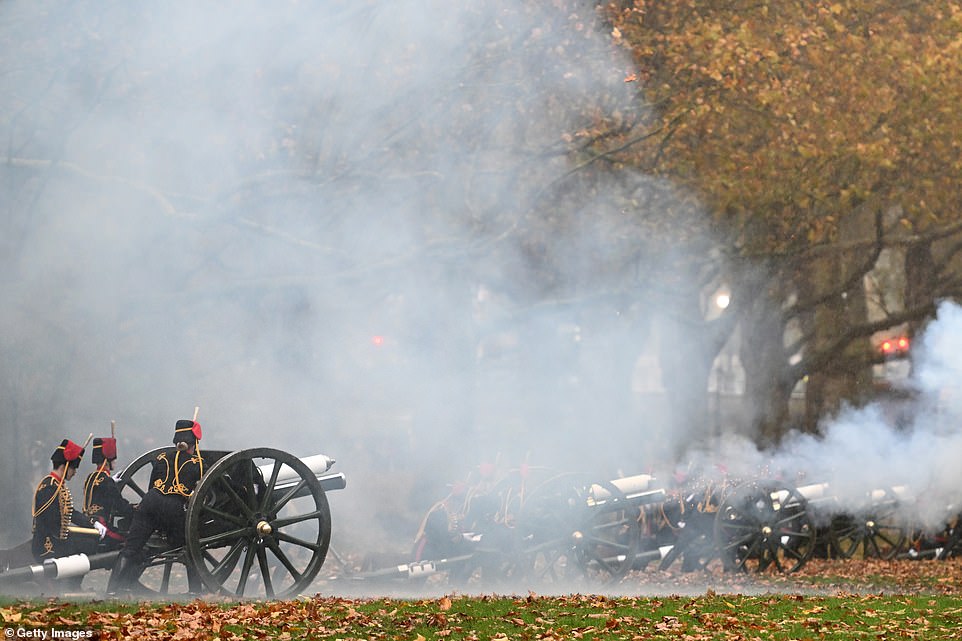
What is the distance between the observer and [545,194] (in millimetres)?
18062

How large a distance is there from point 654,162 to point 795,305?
5373mm

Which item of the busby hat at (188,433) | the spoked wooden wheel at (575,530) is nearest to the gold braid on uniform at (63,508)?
the busby hat at (188,433)

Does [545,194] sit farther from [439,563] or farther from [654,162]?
[439,563]

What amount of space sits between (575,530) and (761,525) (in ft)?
10.5

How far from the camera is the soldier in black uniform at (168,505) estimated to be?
10.1m

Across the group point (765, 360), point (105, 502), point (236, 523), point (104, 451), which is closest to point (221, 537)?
point (236, 523)

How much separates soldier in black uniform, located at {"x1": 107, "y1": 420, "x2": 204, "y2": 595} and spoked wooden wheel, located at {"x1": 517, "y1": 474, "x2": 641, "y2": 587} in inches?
157

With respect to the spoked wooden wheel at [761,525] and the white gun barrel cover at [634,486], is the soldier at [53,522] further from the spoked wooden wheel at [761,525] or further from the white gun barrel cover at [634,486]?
the spoked wooden wheel at [761,525]

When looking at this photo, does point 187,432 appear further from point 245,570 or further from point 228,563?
point 245,570

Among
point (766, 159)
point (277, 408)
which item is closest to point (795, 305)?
point (766, 159)

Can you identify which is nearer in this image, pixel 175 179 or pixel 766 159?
pixel 175 179

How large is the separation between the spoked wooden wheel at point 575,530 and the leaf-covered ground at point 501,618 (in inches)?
92.8

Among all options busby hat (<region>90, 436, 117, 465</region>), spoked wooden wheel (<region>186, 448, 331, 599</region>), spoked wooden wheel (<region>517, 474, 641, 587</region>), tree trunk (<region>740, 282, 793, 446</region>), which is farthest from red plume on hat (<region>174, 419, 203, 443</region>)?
tree trunk (<region>740, 282, 793, 446</region>)

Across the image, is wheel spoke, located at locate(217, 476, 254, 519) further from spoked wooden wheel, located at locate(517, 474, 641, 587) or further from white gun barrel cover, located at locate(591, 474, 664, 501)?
white gun barrel cover, located at locate(591, 474, 664, 501)
